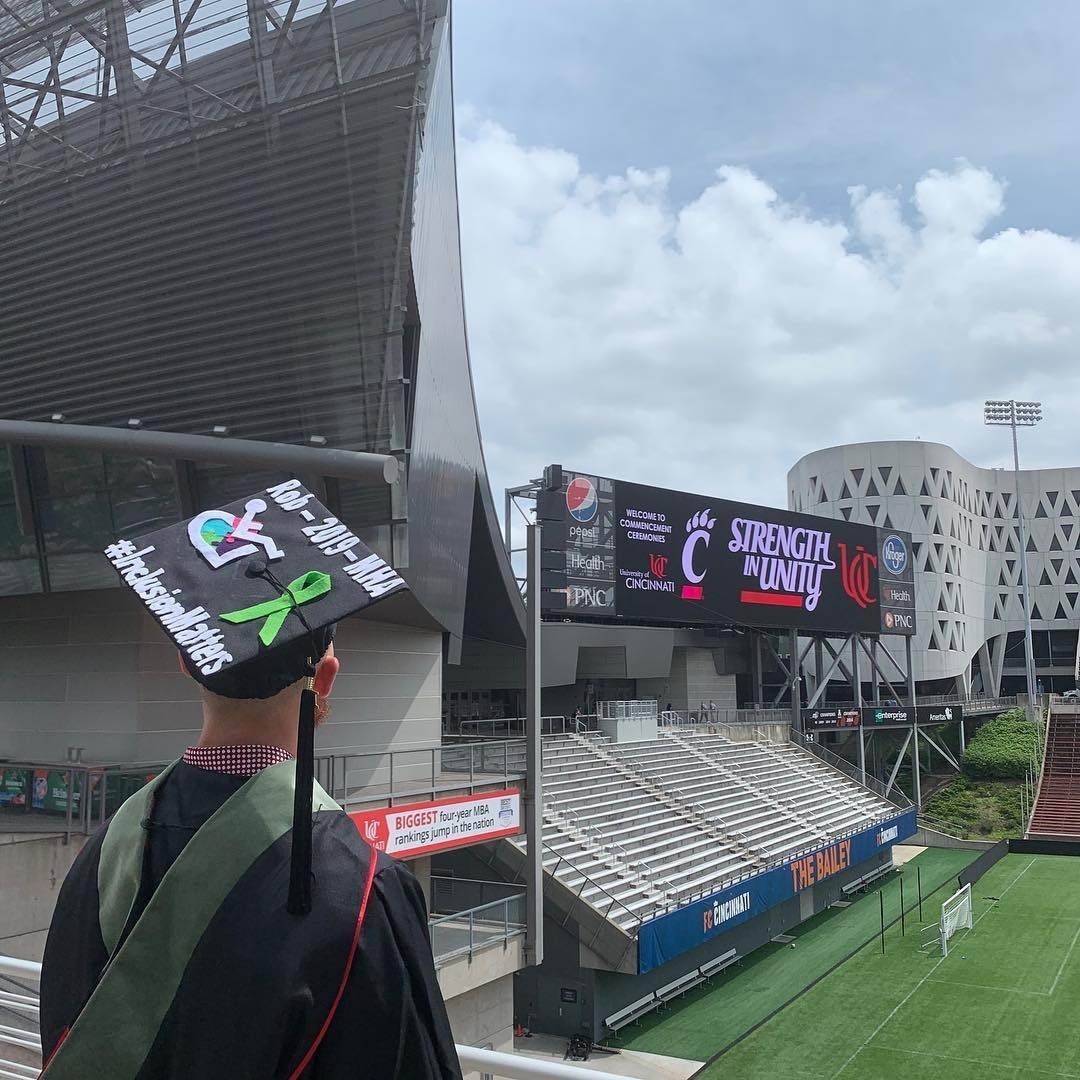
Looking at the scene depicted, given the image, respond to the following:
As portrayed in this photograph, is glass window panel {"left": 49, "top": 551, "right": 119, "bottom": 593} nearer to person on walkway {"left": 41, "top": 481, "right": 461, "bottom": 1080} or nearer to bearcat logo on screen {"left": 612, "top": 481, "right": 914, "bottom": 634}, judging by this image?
person on walkway {"left": 41, "top": 481, "right": 461, "bottom": 1080}

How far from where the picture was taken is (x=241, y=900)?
155 centimetres

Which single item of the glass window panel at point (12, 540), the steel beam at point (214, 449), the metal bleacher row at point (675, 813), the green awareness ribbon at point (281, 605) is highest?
the steel beam at point (214, 449)

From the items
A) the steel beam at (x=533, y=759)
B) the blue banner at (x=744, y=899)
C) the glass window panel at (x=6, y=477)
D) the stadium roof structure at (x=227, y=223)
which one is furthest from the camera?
the blue banner at (x=744, y=899)

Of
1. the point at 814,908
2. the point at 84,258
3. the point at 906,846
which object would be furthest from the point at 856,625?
the point at 84,258

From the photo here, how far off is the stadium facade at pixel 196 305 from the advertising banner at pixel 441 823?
23.1 inches

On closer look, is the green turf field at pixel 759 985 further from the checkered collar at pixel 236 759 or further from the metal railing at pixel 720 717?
the checkered collar at pixel 236 759

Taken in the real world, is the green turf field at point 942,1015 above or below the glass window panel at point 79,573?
below

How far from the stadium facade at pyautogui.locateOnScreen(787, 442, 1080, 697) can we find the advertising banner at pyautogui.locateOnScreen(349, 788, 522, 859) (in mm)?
45418

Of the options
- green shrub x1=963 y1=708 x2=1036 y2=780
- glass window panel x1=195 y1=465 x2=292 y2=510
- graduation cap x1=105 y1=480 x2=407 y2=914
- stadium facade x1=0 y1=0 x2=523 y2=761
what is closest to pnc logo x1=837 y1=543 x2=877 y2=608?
green shrub x1=963 y1=708 x2=1036 y2=780

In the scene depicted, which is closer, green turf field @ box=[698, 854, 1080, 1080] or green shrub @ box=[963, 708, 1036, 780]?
green turf field @ box=[698, 854, 1080, 1080]

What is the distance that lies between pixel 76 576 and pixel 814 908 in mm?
21994

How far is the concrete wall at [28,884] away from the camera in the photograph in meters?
12.2

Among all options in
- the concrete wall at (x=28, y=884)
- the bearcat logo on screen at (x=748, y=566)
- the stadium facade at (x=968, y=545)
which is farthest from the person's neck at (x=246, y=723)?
the stadium facade at (x=968, y=545)

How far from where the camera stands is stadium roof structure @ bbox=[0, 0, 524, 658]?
41.5 ft
